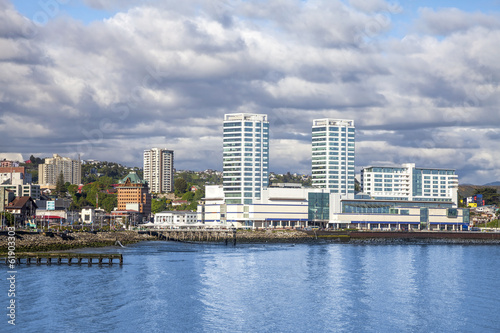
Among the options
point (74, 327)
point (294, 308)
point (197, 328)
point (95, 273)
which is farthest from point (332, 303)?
point (95, 273)

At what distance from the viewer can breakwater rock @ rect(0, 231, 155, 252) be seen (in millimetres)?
124088

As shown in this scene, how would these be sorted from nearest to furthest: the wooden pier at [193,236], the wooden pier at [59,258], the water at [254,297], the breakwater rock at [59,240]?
the water at [254,297] → the wooden pier at [59,258] → the breakwater rock at [59,240] → the wooden pier at [193,236]

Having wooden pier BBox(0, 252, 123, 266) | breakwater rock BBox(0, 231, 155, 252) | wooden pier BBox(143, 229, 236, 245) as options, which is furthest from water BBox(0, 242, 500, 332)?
wooden pier BBox(143, 229, 236, 245)

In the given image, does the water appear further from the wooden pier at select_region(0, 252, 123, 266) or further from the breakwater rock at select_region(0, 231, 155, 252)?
the breakwater rock at select_region(0, 231, 155, 252)

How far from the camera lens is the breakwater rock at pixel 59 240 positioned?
124088 mm

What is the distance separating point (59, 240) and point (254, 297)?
3121 inches

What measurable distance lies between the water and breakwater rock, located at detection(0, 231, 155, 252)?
76.0 ft

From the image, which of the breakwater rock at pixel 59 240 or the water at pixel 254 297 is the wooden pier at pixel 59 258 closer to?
the water at pixel 254 297

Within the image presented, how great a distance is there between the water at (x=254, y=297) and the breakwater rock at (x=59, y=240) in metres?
23.2

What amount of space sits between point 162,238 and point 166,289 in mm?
117485

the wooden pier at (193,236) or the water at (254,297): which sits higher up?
the water at (254,297)

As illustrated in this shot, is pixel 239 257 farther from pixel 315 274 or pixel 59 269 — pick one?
pixel 59 269

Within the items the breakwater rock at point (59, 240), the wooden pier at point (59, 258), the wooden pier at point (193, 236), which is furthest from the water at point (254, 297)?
the wooden pier at point (193, 236)

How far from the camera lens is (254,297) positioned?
247 feet
